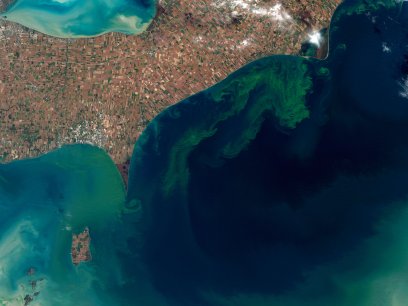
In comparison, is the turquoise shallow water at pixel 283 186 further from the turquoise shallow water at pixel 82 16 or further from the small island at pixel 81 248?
the turquoise shallow water at pixel 82 16

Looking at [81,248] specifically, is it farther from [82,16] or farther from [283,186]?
[82,16]

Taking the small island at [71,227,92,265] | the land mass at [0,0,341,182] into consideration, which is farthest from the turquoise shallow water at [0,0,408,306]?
the land mass at [0,0,341,182]

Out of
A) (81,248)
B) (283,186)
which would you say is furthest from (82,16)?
(283,186)

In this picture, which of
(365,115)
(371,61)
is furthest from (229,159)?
(371,61)

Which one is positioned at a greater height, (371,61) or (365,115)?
(371,61)

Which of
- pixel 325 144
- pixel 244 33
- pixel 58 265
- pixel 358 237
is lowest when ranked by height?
pixel 58 265

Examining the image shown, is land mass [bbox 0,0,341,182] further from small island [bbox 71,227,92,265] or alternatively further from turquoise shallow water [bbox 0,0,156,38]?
small island [bbox 71,227,92,265]

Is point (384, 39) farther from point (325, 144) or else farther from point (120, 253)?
point (120, 253)
